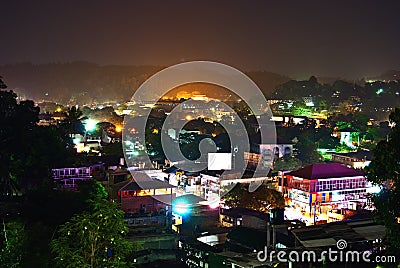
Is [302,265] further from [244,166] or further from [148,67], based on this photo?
[148,67]

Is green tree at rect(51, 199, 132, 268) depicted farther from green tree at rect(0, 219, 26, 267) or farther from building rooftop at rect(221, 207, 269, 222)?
building rooftop at rect(221, 207, 269, 222)

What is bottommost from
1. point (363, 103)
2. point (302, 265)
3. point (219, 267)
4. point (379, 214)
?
point (219, 267)

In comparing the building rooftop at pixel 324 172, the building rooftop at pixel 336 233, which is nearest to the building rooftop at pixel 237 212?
the building rooftop at pixel 324 172

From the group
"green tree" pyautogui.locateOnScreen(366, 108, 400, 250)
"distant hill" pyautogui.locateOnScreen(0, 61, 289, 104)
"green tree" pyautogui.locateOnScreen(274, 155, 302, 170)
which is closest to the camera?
"green tree" pyautogui.locateOnScreen(366, 108, 400, 250)

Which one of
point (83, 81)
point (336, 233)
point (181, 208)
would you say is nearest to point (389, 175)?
point (336, 233)

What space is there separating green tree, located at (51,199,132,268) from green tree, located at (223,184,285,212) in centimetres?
588

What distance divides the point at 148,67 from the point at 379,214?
73804 mm

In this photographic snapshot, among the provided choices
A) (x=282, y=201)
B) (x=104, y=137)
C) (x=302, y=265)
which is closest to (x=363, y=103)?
(x=104, y=137)

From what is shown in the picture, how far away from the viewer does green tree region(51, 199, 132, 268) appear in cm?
371

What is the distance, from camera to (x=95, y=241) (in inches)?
147

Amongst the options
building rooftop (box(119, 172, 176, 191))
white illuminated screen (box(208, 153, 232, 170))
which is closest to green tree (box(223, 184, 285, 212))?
building rooftop (box(119, 172, 176, 191))

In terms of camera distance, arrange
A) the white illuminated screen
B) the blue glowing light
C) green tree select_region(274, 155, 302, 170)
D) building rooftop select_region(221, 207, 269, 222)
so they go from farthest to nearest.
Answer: the white illuminated screen, green tree select_region(274, 155, 302, 170), the blue glowing light, building rooftop select_region(221, 207, 269, 222)

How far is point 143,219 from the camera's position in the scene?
27.6ft

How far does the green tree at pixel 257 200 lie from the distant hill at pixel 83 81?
42.6 m
